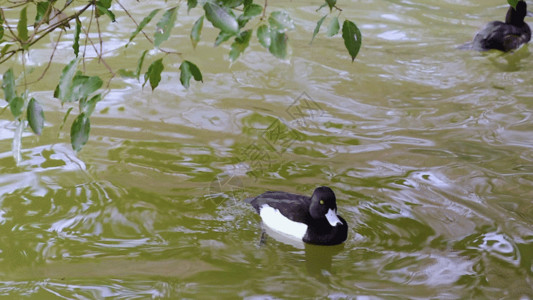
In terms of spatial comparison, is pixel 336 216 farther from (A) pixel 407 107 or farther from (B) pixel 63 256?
(A) pixel 407 107

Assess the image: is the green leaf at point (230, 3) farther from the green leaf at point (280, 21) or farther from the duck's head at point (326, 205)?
the duck's head at point (326, 205)

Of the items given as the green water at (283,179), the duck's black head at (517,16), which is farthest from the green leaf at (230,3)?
the duck's black head at (517,16)

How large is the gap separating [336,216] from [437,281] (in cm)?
78

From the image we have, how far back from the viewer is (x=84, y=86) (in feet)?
7.56

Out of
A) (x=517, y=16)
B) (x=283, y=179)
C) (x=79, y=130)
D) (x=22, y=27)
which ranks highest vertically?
(x=22, y=27)

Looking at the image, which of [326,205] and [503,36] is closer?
[326,205]

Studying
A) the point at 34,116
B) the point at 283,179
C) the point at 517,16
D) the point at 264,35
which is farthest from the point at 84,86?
the point at 517,16

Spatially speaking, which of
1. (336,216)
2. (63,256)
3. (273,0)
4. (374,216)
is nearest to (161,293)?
(63,256)

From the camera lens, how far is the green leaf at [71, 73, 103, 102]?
229 centimetres

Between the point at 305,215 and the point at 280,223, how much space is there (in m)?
0.17

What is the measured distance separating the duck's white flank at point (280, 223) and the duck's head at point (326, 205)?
18cm

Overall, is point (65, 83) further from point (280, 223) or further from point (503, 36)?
point (503, 36)

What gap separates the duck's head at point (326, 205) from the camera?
14.7 ft

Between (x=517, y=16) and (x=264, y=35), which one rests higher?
(x=264, y=35)
